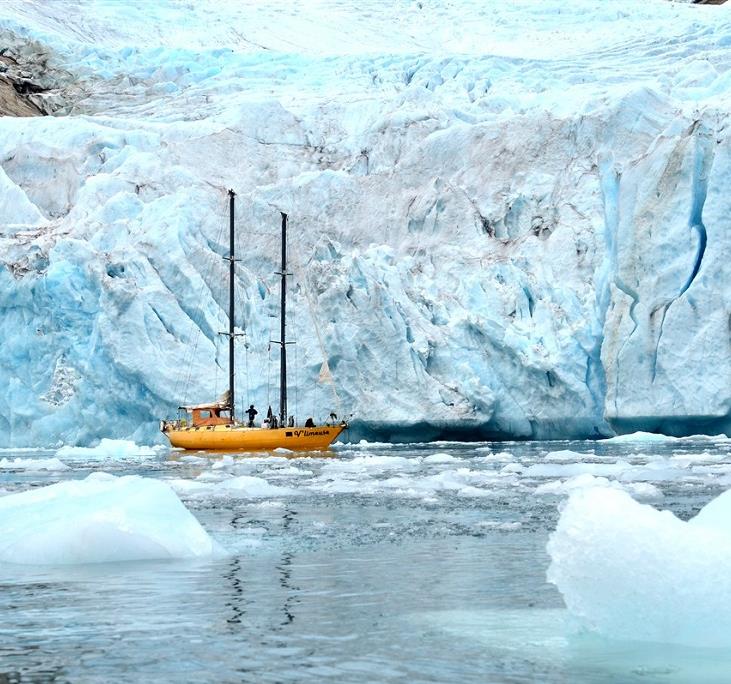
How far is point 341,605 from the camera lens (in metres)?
5.74

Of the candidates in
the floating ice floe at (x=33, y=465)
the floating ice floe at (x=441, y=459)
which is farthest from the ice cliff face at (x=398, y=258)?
the floating ice floe at (x=441, y=459)

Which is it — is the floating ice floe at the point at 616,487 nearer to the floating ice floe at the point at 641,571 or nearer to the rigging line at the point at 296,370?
the floating ice floe at the point at 641,571

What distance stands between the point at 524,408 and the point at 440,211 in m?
5.00

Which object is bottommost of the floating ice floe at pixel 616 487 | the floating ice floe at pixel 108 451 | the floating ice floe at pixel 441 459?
the floating ice floe at pixel 108 451

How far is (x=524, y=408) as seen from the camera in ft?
82.1

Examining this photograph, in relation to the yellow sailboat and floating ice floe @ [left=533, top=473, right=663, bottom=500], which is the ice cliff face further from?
floating ice floe @ [left=533, top=473, right=663, bottom=500]

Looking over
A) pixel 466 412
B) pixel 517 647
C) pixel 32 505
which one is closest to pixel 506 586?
pixel 517 647

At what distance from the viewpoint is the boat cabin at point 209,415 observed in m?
24.4

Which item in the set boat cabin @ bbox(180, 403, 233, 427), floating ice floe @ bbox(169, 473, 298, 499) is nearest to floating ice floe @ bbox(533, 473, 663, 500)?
floating ice floe @ bbox(169, 473, 298, 499)

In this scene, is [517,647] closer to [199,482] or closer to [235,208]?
[199,482]

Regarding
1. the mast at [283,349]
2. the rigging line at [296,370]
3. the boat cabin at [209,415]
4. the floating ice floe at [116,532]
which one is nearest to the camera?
the floating ice floe at [116,532]

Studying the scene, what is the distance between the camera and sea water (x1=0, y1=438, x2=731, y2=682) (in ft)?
14.4

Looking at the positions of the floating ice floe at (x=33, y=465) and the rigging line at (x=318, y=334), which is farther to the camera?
the rigging line at (x=318, y=334)

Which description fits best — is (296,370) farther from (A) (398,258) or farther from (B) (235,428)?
(A) (398,258)
